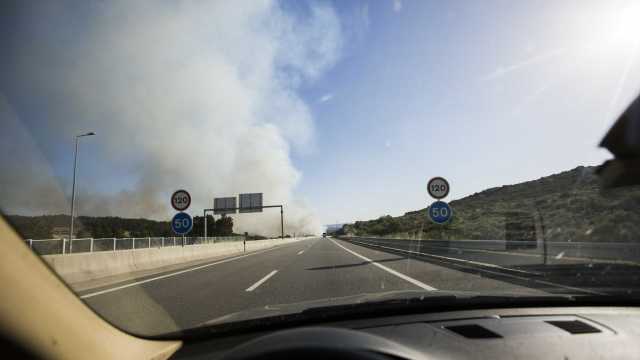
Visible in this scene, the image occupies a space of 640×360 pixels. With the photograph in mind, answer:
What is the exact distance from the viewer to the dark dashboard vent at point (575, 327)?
2.86 metres

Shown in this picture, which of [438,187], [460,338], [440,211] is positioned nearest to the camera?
[460,338]

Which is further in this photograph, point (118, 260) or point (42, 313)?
point (118, 260)

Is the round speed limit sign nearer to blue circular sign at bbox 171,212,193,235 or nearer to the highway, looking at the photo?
the highway

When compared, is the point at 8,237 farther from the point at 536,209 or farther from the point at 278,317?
the point at 536,209

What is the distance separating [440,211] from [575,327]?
43.3ft

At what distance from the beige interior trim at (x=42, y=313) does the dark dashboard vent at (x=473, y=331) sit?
1877mm

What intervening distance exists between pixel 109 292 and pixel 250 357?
8.86m

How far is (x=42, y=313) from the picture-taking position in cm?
200

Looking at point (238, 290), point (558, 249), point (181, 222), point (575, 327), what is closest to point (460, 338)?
point (575, 327)

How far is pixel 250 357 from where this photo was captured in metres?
2.20

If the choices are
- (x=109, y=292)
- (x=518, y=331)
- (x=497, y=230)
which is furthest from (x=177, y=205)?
(x=518, y=331)

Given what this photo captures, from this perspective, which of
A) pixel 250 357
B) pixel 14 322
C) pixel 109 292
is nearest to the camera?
pixel 14 322

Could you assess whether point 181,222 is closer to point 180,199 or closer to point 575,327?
point 180,199

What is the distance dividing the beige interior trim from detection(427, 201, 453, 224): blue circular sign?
14206 mm
